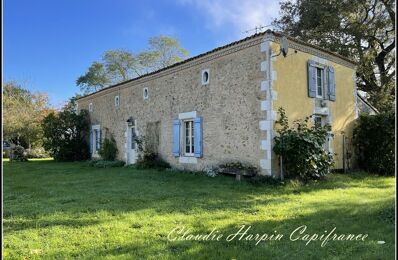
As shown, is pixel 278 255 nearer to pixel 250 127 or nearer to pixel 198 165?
pixel 250 127

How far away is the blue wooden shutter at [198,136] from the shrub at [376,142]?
18.8 feet

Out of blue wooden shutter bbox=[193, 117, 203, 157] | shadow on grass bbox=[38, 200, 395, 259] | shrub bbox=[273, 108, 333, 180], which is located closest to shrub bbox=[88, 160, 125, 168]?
blue wooden shutter bbox=[193, 117, 203, 157]

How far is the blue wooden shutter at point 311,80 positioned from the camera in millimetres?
11297

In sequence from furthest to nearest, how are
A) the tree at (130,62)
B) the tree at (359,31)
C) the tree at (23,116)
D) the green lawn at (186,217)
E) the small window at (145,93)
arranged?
the tree at (130,62)
the tree at (23,116)
the tree at (359,31)
the small window at (145,93)
the green lawn at (186,217)

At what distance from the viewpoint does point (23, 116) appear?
2741cm

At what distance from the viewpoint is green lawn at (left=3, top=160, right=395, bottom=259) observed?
427cm

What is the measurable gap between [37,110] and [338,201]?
100.0 ft

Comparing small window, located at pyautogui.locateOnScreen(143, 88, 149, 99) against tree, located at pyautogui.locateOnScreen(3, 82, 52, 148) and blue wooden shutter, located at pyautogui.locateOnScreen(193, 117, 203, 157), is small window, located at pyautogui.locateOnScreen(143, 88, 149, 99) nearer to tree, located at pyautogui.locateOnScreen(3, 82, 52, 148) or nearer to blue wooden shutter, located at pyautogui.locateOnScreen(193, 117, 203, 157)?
blue wooden shutter, located at pyautogui.locateOnScreen(193, 117, 203, 157)

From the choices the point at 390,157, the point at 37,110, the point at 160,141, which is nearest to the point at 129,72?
the point at 37,110

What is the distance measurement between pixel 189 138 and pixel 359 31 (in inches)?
478

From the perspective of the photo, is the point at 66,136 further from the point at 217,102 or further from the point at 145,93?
the point at 217,102

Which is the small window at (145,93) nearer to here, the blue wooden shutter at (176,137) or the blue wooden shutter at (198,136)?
the blue wooden shutter at (176,137)

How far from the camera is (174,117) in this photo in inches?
522

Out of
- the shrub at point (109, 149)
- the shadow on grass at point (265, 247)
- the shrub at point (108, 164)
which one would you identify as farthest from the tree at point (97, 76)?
the shadow on grass at point (265, 247)
